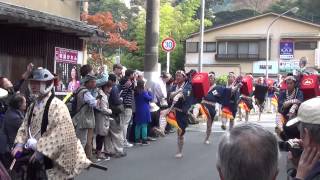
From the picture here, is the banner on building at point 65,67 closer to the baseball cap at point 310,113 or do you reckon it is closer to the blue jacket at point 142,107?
the blue jacket at point 142,107

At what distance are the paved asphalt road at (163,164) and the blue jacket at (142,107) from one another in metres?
0.68

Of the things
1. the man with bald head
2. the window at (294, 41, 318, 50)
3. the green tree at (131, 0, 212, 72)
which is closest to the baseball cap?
the man with bald head

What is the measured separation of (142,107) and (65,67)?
279 cm

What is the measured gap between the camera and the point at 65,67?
14711mm

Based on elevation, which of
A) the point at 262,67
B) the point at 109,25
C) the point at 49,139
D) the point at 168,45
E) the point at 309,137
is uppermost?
the point at 109,25

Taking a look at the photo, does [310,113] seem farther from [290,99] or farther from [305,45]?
[305,45]

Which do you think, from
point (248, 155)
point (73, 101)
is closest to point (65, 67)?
point (73, 101)

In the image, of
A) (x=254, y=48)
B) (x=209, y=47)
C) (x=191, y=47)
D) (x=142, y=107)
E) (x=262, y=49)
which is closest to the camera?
(x=142, y=107)

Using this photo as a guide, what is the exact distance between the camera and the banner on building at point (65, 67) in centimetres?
1422

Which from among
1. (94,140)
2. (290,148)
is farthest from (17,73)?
(290,148)

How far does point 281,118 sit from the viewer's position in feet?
29.9

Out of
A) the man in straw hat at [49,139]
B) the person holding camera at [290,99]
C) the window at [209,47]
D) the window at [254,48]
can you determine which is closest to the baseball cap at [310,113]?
the man in straw hat at [49,139]

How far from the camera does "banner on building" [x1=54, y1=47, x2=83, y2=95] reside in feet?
46.6

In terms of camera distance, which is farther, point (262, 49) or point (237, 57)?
point (237, 57)
